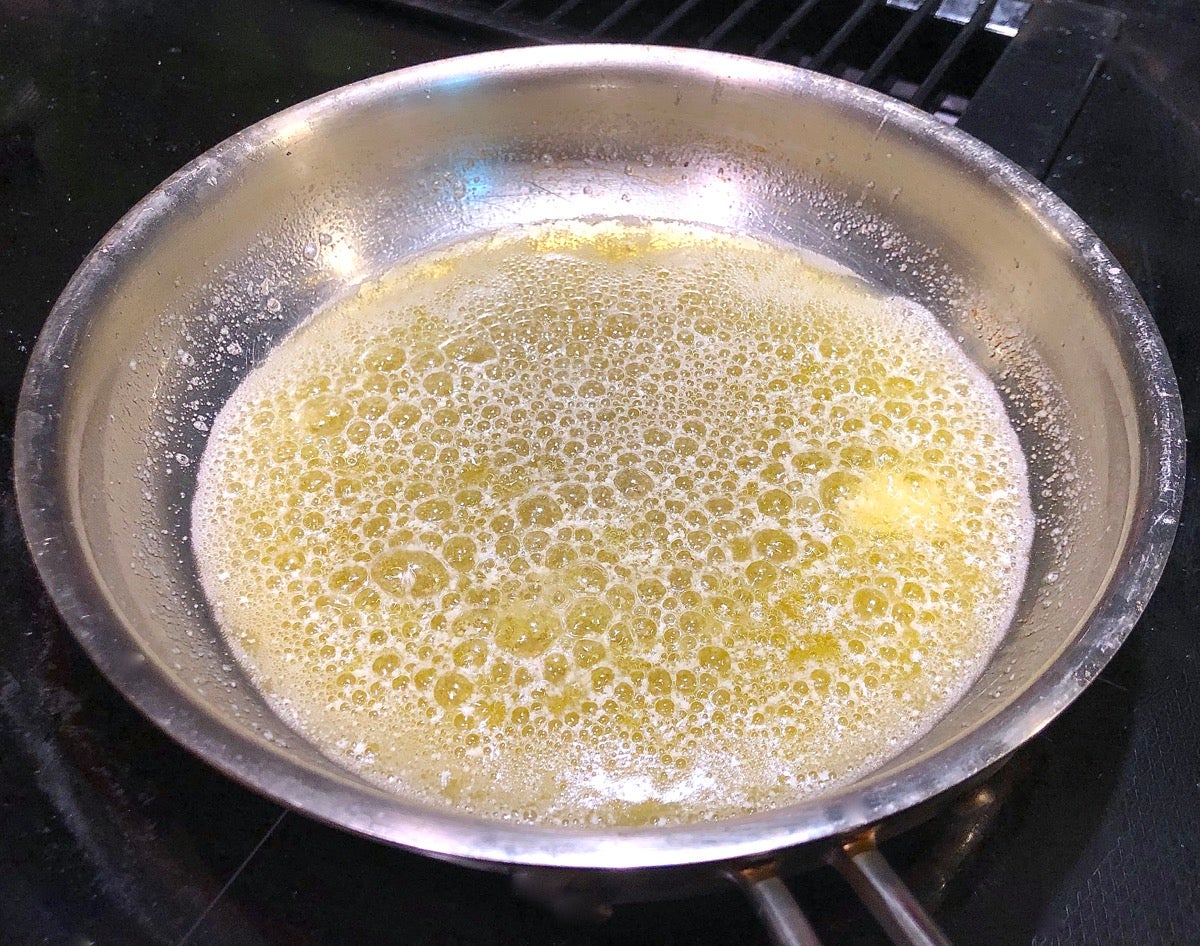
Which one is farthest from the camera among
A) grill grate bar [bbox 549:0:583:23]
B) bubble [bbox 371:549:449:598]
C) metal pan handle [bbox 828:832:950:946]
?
grill grate bar [bbox 549:0:583:23]

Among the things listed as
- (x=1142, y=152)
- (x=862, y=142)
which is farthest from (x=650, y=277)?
(x=1142, y=152)

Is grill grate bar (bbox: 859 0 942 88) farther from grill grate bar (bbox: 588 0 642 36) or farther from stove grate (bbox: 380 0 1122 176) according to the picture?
grill grate bar (bbox: 588 0 642 36)

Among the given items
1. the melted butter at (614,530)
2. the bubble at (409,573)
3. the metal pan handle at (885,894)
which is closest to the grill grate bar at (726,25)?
the melted butter at (614,530)

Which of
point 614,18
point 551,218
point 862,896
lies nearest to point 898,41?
point 614,18

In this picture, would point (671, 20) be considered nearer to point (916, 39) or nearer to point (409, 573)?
point (916, 39)

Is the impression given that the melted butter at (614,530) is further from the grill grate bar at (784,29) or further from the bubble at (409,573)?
the grill grate bar at (784,29)

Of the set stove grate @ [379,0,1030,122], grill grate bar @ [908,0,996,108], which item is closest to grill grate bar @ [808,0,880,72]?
stove grate @ [379,0,1030,122]
